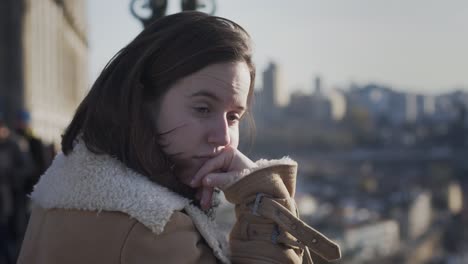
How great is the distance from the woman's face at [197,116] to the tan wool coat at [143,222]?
0.09 m

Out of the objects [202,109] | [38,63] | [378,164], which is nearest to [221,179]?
[202,109]

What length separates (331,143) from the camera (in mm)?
104812

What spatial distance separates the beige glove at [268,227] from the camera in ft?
5.01

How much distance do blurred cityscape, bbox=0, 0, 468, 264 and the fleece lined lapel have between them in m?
→ 0.47

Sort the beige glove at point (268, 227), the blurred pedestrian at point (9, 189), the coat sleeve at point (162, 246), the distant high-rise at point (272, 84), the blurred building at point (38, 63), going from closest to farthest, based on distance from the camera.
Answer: the coat sleeve at point (162, 246), the beige glove at point (268, 227), the blurred pedestrian at point (9, 189), the distant high-rise at point (272, 84), the blurred building at point (38, 63)

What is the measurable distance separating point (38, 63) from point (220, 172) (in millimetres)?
20889

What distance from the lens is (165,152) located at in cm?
160

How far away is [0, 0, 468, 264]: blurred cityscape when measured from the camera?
6252mm

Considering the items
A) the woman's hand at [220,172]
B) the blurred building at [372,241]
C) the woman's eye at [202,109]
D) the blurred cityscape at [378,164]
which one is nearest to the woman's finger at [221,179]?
the woman's hand at [220,172]

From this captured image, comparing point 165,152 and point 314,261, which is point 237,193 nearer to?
point 165,152

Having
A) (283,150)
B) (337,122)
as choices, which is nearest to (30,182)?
(283,150)

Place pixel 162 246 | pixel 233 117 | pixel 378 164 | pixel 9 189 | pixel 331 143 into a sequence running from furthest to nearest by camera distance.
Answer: pixel 331 143 < pixel 378 164 < pixel 9 189 < pixel 233 117 < pixel 162 246

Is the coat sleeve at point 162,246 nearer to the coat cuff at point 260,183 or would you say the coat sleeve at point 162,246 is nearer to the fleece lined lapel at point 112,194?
the fleece lined lapel at point 112,194

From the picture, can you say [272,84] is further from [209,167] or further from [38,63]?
[209,167]
